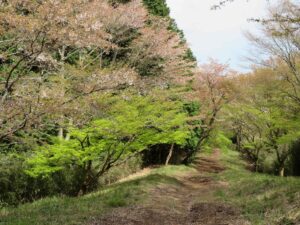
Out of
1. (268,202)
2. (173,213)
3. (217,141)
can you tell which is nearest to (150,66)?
(217,141)

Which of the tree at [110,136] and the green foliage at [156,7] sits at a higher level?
the green foliage at [156,7]

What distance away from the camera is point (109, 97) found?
14.2 metres

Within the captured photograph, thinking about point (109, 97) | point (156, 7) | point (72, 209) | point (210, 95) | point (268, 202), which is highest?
point (156, 7)

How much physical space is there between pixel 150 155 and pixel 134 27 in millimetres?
10525

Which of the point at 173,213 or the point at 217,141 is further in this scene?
the point at 217,141

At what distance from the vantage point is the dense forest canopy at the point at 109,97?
28.7ft

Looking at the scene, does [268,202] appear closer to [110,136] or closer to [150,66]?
[110,136]

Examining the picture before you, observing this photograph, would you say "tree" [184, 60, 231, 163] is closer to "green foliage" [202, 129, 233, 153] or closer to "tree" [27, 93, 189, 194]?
"green foliage" [202, 129, 233, 153]

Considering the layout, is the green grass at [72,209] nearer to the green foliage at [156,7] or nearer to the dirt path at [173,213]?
the dirt path at [173,213]

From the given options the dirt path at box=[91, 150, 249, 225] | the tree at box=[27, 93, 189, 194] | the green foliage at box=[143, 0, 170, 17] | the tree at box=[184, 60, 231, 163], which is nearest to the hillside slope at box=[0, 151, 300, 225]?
the dirt path at box=[91, 150, 249, 225]

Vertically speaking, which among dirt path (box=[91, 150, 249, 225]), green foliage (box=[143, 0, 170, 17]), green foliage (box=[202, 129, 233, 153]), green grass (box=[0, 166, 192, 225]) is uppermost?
green foliage (box=[143, 0, 170, 17])

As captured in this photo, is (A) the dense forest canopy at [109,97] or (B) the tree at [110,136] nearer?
(A) the dense forest canopy at [109,97]

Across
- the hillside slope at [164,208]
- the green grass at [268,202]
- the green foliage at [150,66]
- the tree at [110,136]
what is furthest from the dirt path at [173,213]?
the green foliage at [150,66]

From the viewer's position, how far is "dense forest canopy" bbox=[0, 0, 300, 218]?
876 centimetres
